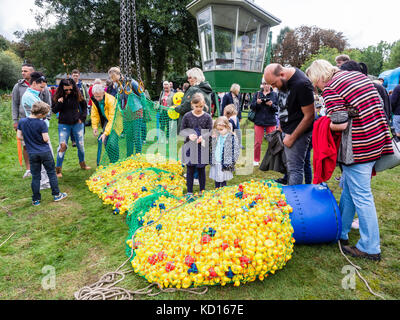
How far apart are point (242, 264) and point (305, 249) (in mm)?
1037

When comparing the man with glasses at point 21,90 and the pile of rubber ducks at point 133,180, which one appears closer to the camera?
the pile of rubber ducks at point 133,180

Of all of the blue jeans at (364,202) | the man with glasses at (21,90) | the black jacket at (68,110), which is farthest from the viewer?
the black jacket at (68,110)

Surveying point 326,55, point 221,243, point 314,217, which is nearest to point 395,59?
point 326,55

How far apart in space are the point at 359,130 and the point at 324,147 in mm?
347

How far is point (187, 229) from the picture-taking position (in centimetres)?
280

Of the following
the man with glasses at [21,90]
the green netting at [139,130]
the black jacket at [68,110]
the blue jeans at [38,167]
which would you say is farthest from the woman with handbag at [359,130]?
the man with glasses at [21,90]

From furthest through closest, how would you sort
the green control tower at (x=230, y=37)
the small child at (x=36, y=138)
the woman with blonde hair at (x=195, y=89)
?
the green control tower at (x=230, y=37) < the woman with blonde hair at (x=195, y=89) < the small child at (x=36, y=138)

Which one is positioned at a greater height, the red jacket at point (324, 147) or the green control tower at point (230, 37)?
the green control tower at point (230, 37)

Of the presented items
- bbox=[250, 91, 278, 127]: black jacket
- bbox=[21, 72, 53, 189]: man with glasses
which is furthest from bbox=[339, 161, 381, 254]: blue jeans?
bbox=[21, 72, 53, 189]: man with glasses

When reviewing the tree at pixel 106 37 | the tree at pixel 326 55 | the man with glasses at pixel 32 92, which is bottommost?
the man with glasses at pixel 32 92

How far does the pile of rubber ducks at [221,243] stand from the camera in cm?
239

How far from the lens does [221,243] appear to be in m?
2.51

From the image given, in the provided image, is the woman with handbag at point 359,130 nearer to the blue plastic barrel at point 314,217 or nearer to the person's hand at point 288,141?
the blue plastic barrel at point 314,217

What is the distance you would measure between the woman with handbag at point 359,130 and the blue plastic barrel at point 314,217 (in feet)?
0.78
